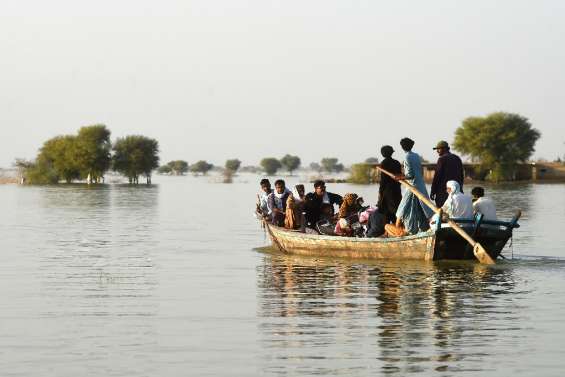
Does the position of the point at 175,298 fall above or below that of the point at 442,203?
below

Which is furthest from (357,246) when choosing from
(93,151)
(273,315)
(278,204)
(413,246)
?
(93,151)

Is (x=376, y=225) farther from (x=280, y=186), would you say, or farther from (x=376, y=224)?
(x=280, y=186)

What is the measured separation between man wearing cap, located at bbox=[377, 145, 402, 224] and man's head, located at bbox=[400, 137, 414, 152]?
0.45m

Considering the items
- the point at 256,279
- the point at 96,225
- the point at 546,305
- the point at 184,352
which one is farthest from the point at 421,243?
the point at 96,225

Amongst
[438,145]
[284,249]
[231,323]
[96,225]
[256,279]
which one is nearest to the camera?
[231,323]

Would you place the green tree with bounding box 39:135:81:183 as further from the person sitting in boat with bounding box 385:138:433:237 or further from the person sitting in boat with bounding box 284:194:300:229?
the person sitting in boat with bounding box 385:138:433:237

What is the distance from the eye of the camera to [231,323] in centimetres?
1216

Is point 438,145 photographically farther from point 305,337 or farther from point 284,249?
point 305,337

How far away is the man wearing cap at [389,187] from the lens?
1820cm

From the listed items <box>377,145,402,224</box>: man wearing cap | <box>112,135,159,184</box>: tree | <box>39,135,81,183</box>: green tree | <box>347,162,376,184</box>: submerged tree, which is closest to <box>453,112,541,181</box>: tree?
<box>347,162,376,184</box>: submerged tree

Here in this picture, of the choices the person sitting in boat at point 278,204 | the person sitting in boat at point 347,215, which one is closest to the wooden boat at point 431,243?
the person sitting in boat at point 347,215

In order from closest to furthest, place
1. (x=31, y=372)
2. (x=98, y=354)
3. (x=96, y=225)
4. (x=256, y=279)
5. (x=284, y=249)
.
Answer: (x=31, y=372)
(x=98, y=354)
(x=256, y=279)
(x=284, y=249)
(x=96, y=225)

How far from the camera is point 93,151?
4577 inches

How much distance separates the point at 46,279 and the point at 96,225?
1768cm
